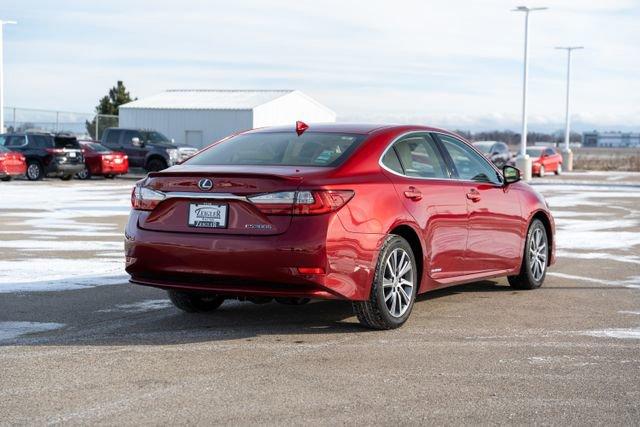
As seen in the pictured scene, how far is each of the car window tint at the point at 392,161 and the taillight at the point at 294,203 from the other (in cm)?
96

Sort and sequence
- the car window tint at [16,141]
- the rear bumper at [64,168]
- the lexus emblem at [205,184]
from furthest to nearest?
the car window tint at [16,141] → the rear bumper at [64,168] → the lexus emblem at [205,184]

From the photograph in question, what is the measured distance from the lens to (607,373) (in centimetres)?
621

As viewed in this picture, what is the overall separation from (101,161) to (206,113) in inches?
1086

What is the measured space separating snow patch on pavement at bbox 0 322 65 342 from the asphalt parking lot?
14mm

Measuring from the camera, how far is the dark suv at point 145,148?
40.6 metres

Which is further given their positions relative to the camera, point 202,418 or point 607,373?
point 607,373

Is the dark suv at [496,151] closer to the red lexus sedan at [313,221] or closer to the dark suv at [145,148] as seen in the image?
the dark suv at [145,148]

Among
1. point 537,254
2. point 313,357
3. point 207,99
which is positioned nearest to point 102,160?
point 537,254

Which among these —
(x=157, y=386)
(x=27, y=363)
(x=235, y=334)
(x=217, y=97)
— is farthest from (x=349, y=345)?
(x=217, y=97)

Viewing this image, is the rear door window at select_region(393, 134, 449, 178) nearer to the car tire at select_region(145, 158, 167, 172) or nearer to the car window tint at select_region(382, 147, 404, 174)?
the car window tint at select_region(382, 147, 404, 174)

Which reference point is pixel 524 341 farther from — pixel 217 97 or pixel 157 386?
pixel 217 97

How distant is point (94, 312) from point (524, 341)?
11.0ft

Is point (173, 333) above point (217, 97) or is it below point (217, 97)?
below

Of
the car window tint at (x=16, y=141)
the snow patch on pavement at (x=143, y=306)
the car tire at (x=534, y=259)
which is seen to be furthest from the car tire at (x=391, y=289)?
the car window tint at (x=16, y=141)
